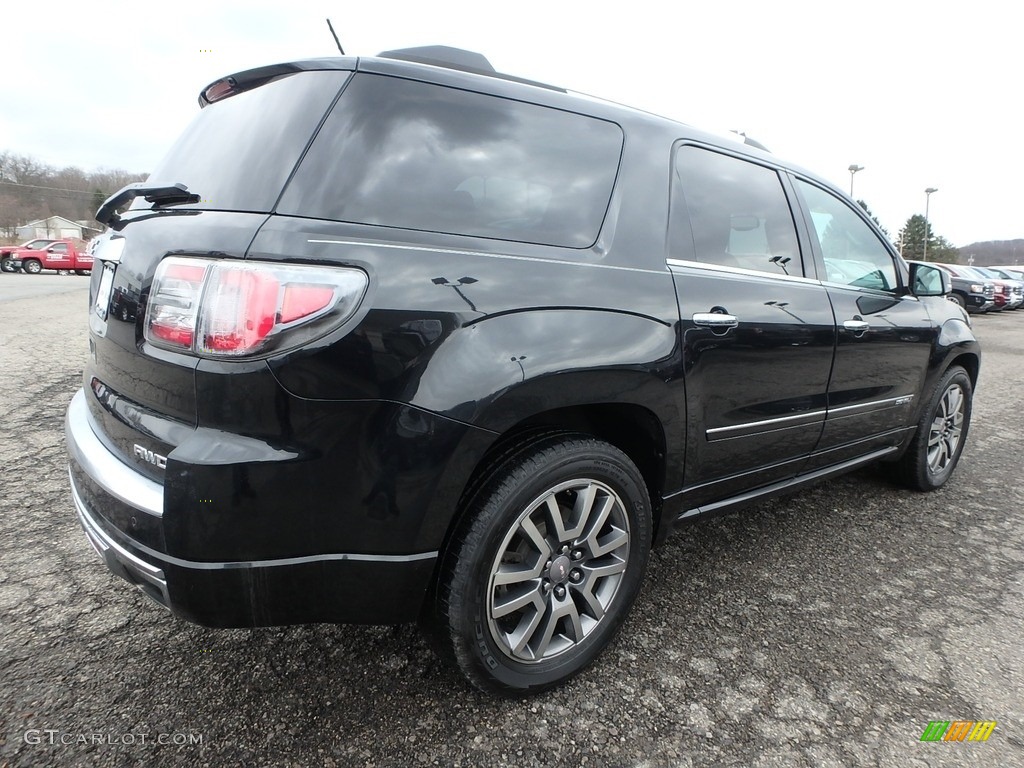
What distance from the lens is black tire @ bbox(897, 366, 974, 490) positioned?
3600mm

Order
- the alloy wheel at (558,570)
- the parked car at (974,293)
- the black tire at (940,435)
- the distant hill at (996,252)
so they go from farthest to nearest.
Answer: the distant hill at (996,252) < the parked car at (974,293) < the black tire at (940,435) < the alloy wheel at (558,570)

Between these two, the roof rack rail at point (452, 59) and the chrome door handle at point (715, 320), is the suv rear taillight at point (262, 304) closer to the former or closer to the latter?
the roof rack rail at point (452, 59)

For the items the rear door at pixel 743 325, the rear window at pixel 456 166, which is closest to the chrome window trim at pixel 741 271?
the rear door at pixel 743 325

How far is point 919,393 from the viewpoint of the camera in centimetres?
347

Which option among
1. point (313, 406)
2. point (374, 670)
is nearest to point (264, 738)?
point (374, 670)

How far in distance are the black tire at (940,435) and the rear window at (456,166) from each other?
272 cm

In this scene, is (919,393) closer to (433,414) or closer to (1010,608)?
(1010,608)

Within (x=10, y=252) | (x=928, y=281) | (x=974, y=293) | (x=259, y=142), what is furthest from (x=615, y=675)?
(x=10, y=252)

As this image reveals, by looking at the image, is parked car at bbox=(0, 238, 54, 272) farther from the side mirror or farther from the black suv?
the side mirror

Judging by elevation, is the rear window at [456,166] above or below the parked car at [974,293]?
above

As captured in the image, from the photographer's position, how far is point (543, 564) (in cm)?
186

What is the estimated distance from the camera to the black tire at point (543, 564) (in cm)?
170

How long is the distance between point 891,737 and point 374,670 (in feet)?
5.03

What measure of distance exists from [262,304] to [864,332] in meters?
2.65
